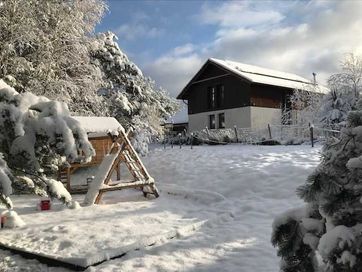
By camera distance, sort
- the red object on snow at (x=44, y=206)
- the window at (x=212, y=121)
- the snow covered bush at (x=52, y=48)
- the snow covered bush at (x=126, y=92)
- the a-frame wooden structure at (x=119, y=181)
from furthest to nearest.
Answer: the window at (x=212, y=121), the snow covered bush at (x=126, y=92), the snow covered bush at (x=52, y=48), the a-frame wooden structure at (x=119, y=181), the red object on snow at (x=44, y=206)

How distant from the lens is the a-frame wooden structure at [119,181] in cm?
1086

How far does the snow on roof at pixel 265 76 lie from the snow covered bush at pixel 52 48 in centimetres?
1631

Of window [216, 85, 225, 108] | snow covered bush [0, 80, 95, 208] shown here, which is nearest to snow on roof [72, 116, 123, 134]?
snow covered bush [0, 80, 95, 208]

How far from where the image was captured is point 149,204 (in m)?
10.8

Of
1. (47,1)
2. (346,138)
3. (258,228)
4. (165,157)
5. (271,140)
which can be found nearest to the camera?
(346,138)

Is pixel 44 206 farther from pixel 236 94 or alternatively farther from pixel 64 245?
pixel 236 94

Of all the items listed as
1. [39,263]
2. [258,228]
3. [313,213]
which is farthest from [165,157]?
[313,213]

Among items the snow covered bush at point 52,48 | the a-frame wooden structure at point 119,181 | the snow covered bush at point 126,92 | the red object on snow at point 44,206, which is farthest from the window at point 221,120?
the red object on snow at point 44,206

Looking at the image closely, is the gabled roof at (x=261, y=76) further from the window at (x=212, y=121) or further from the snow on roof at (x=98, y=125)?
the snow on roof at (x=98, y=125)

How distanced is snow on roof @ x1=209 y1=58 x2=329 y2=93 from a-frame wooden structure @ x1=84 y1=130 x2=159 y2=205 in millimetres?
20959

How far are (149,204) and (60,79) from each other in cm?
845

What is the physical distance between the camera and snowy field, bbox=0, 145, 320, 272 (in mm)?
6094

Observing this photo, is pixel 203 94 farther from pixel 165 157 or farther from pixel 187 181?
pixel 187 181

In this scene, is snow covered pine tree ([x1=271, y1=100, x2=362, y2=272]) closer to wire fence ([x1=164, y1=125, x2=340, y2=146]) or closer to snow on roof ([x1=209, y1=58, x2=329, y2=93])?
wire fence ([x1=164, y1=125, x2=340, y2=146])
